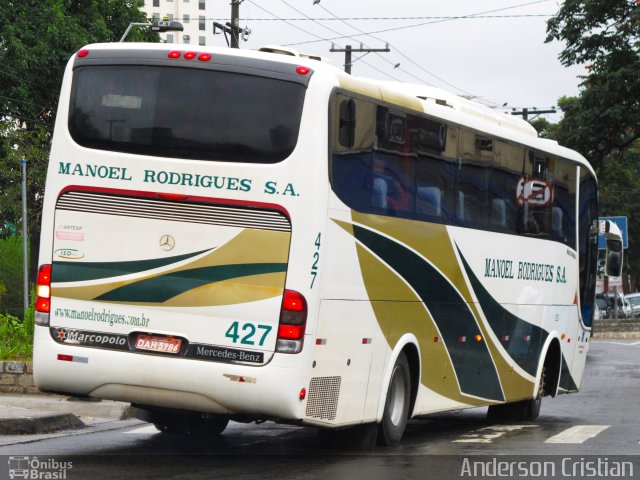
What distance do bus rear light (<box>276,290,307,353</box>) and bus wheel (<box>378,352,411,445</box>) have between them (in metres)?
2.20

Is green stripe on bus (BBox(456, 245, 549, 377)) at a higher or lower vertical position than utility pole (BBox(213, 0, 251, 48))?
lower

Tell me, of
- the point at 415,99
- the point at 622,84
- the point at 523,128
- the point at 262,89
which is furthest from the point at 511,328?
the point at 622,84

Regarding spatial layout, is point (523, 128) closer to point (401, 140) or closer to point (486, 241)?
point (486, 241)

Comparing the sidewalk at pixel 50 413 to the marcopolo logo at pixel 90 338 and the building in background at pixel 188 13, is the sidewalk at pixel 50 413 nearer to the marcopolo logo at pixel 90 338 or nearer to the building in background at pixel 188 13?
the marcopolo logo at pixel 90 338

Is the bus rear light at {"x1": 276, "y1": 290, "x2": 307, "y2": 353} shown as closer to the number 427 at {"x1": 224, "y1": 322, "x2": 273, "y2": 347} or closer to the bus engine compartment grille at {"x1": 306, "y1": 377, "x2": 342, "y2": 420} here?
the number 427 at {"x1": 224, "y1": 322, "x2": 273, "y2": 347}

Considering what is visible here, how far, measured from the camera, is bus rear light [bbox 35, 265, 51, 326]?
11.8 metres

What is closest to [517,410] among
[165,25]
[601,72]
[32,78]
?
[165,25]

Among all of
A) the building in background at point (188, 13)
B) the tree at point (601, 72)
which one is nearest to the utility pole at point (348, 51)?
the tree at point (601, 72)

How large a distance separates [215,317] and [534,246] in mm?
7133

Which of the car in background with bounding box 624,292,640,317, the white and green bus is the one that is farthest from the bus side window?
the car in background with bounding box 624,292,640,317

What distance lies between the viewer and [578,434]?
1550 cm

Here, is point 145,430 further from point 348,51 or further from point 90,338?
point 348,51

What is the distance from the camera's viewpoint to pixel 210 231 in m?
11.5

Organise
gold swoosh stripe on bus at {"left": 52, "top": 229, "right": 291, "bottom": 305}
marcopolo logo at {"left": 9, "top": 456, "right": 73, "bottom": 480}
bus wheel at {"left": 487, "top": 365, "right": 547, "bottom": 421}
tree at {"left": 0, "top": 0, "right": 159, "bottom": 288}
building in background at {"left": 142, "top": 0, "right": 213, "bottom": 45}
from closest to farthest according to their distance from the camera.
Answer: marcopolo logo at {"left": 9, "top": 456, "right": 73, "bottom": 480}
gold swoosh stripe on bus at {"left": 52, "top": 229, "right": 291, "bottom": 305}
bus wheel at {"left": 487, "top": 365, "right": 547, "bottom": 421}
tree at {"left": 0, "top": 0, "right": 159, "bottom": 288}
building in background at {"left": 142, "top": 0, "right": 213, "bottom": 45}
